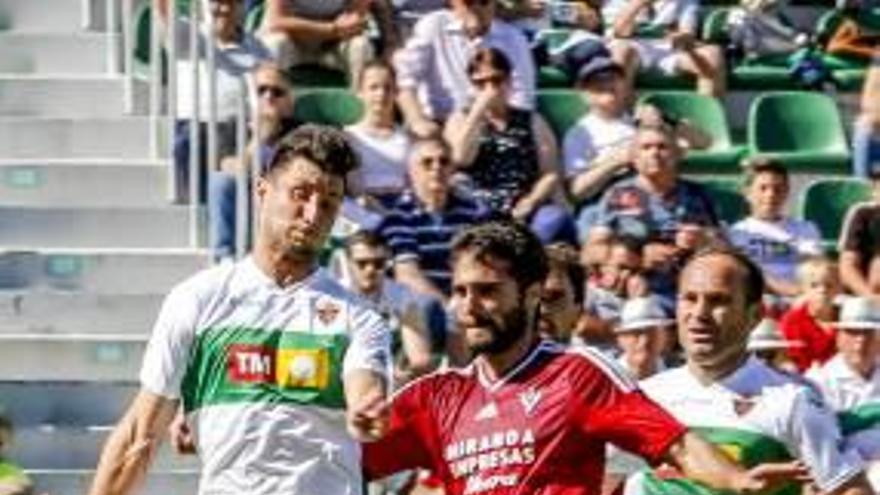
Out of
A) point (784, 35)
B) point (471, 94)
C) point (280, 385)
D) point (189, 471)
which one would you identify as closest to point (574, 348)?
point (280, 385)

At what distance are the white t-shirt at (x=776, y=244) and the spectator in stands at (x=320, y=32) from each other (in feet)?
7.00

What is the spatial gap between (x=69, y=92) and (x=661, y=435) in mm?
8063

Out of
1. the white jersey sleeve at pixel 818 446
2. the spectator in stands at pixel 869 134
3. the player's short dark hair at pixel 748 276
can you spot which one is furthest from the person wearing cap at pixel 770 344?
the white jersey sleeve at pixel 818 446

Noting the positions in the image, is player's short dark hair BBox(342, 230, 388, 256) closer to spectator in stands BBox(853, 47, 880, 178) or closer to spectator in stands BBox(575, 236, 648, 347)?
spectator in stands BBox(575, 236, 648, 347)

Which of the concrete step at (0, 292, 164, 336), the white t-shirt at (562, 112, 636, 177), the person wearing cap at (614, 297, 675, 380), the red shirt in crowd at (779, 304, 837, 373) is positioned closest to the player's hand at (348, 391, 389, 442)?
the person wearing cap at (614, 297, 675, 380)

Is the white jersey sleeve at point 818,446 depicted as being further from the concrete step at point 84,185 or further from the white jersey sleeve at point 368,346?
the concrete step at point 84,185

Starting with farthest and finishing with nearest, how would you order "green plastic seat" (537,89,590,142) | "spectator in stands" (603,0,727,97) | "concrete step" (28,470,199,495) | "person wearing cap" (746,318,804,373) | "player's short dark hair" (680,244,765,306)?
"spectator in stands" (603,0,727,97) < "green plastic seat" (537,89,590,142) < "concrete step" (28,470,199,495) < "person wearing cap" (746,318,804,373) < "player's short dark hair" (680,244,765,306)

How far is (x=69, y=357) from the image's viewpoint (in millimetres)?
13969

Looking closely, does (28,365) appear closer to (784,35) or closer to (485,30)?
(485,30)

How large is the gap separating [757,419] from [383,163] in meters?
6.04

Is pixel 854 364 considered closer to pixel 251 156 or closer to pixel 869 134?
pixel 251 156

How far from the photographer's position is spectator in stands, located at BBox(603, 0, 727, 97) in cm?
1705

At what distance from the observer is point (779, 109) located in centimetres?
1673

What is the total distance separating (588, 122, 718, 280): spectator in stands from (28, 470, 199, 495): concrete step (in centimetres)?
232
